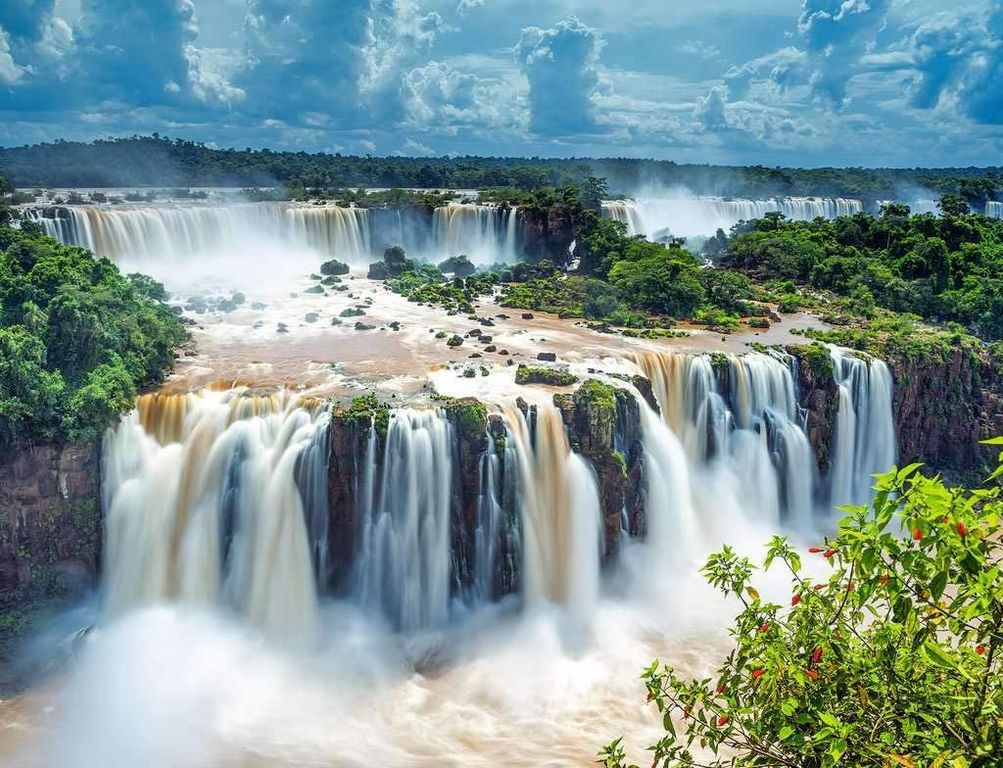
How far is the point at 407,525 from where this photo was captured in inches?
705

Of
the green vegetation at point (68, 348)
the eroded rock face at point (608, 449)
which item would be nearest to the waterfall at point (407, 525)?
the eroded rock face at point (608, 449)

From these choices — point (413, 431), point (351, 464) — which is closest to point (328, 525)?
point (351, 464)

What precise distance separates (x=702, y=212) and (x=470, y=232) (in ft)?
91.0

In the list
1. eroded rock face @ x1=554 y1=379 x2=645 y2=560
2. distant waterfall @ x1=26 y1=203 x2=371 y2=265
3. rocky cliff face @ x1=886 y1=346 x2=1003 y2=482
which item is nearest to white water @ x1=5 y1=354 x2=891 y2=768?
eroded rock face @ x1=554 y1=379 x2=645 y2=560

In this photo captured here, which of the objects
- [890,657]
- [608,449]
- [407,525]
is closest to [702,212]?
[608,449]

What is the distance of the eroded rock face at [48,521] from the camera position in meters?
16.7

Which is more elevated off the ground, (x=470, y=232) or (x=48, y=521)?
(x=470, y=232)

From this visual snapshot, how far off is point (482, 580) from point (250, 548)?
17.9 ft

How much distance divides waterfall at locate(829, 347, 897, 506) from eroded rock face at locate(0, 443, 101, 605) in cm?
2137

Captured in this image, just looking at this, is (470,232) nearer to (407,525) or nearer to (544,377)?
(544,377)

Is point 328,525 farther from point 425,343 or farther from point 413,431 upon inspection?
point 425,343

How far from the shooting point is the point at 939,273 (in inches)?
1473

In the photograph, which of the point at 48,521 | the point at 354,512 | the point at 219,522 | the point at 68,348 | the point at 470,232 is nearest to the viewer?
the point at 48,521

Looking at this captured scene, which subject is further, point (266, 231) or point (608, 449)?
point (266, 231)
